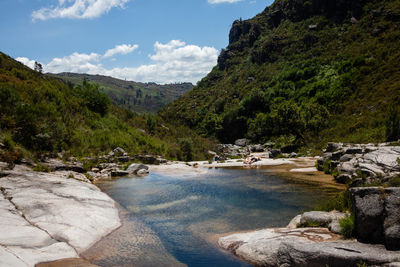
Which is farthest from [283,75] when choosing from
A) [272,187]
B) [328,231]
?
[328,231]

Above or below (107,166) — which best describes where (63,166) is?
above

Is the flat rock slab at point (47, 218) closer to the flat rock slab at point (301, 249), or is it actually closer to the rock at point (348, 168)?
the flat rock slab at point (301, 249)

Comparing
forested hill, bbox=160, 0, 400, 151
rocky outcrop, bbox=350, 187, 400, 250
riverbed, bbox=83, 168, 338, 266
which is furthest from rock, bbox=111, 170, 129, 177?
forested hill, bbox=160, 0, 400, 151

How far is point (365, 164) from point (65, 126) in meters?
30.2

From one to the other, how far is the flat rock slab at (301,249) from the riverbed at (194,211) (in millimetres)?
599

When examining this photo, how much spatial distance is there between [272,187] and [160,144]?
2475cm

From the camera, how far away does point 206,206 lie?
48.7 ft

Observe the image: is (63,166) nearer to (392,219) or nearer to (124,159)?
(124,159)

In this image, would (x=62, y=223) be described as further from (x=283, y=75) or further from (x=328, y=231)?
(x=283, y=75)

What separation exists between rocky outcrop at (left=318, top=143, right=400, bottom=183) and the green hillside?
75.6 ft

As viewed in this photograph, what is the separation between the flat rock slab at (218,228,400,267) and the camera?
626cm

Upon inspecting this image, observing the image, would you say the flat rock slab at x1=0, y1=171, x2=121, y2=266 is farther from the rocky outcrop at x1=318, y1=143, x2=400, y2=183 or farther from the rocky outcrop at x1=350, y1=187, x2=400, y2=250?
the rocky outcrop at x1=318, y1=143, x2=400, y2=183

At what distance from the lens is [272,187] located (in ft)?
61.4

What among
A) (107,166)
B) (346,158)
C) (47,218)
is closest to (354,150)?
(346,158)
